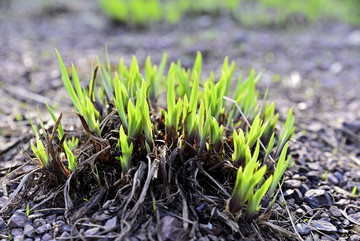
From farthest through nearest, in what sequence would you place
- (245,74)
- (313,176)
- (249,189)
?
(245,74)
(313,176)
(249,189)

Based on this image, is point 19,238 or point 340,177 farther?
point 340,177

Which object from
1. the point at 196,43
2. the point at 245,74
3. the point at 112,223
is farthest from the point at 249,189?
the point at 196,43

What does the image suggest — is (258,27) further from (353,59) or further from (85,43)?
(85,43)

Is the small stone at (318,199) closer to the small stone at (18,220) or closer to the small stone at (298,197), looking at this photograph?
the small stone at (298,197)

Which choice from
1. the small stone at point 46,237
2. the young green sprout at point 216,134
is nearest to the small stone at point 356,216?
the young green sprout at point 216,134

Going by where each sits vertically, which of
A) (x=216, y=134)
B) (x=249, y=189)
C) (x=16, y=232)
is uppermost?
(x=216, y=134)

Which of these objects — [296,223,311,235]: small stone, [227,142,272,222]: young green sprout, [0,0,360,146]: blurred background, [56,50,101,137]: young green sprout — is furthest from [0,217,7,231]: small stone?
[296,223,311,235]: small stone

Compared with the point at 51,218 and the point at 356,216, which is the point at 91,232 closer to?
the point at 51,218
